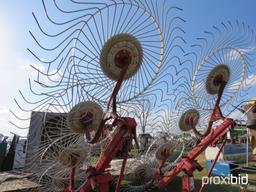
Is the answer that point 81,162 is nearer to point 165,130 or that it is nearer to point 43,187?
point 43,187

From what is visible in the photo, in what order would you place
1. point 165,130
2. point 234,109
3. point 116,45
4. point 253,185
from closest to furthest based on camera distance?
point 116,45
point 234,109
point 165,130
point 253,185

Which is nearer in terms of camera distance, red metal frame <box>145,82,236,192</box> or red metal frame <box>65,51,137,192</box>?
red metal frame <box>65,51,137,192</box>

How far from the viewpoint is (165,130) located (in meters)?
6.27

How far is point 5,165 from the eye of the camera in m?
9.82

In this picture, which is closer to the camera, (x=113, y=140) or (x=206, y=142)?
(x=113, y=140)

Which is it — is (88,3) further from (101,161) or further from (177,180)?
(177,180)

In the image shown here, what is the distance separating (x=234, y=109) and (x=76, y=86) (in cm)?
373

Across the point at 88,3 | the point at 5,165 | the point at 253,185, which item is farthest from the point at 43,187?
the point at 253,185

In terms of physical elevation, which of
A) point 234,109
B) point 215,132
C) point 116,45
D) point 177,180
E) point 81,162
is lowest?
point 177,180

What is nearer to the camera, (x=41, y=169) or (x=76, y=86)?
(x=76, y=86)

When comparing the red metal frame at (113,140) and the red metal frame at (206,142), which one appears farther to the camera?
the red metal frame at (206,142)

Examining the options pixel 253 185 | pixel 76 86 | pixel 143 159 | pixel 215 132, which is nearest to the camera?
pixel 76 86

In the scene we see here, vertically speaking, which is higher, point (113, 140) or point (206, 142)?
point (206, 142)

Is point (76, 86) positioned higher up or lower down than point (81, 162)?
higher up
